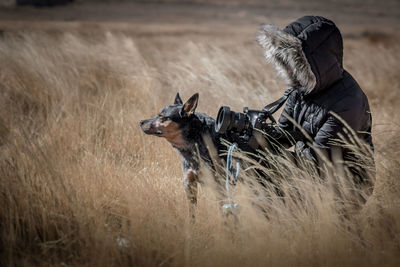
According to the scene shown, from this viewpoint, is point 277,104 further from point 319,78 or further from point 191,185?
point 191,185

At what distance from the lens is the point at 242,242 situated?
2395mm

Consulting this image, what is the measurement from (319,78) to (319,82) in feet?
0.12

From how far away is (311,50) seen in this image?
8.59ft

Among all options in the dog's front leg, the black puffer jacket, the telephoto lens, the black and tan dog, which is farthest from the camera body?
the dog's front leg

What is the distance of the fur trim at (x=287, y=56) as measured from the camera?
2715 millimetres

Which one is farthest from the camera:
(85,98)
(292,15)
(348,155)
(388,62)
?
(292,15)

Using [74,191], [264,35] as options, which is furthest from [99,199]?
[264,35]

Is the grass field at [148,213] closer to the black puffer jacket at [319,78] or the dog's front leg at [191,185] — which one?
the dog's front leg at [191,185]

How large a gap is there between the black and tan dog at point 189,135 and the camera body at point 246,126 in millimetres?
236

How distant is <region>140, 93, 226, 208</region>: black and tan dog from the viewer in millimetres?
2865

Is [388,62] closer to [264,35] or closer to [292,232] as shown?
[264,35]

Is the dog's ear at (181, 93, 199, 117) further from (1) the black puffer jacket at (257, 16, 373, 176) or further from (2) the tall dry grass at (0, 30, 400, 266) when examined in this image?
(1) the black puffer jacket at (257, 16, 373, 176)

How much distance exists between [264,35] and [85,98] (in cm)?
335

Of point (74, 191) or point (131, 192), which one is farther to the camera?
point (131, 192)
